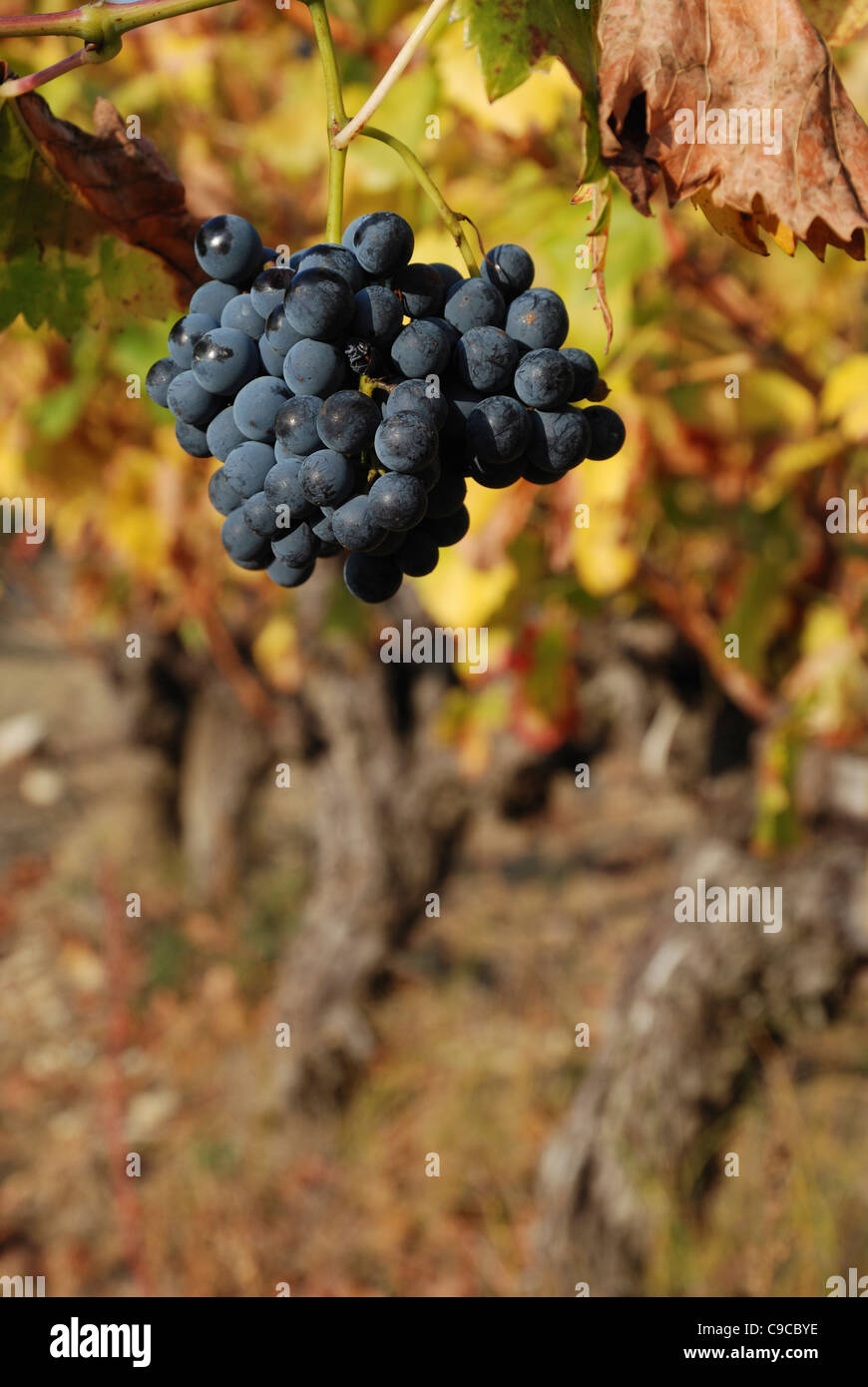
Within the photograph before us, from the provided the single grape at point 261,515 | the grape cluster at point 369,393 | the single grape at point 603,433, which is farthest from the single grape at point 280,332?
the single grape at point 603,433

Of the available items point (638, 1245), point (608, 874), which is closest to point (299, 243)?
point (638, 1245)

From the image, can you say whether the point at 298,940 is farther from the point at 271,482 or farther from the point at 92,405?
the point at 271,482

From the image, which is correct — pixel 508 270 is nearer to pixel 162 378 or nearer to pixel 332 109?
pixel 332 109

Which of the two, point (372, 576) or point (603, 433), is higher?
point (603, 433)

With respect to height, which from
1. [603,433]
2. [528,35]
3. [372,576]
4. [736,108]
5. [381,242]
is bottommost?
[372,576]

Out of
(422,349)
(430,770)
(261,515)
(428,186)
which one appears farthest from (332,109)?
(430,770)

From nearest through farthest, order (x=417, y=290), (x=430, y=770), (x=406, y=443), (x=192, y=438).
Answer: (x=406, y=443) → (x=417, y=290) → (x=192, y=438) → (x=430, y=770)

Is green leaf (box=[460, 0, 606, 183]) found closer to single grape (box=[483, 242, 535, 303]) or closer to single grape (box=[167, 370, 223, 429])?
single grape (box=[483, 242, 535, 303])

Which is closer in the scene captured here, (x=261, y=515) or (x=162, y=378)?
(x=261, y=515)
